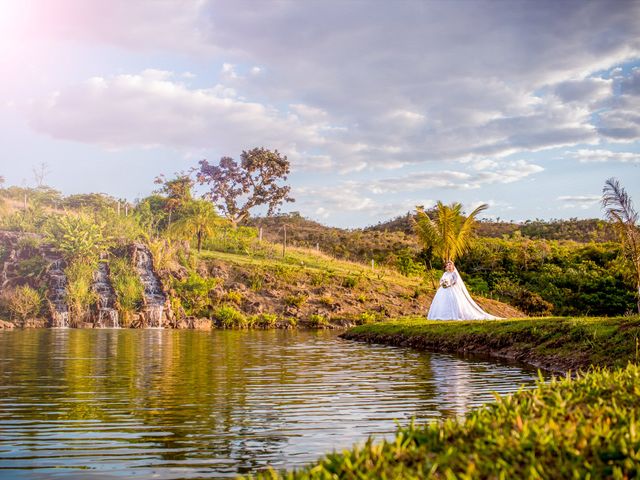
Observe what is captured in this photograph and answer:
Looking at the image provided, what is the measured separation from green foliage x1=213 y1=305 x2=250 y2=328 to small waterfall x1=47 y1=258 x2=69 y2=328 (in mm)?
9582

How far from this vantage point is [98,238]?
43.6 meters

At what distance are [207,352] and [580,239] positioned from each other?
63059 millimetres

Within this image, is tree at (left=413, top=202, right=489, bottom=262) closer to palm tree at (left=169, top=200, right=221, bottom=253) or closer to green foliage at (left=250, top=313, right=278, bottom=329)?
green foliage at (left=250, top=313, right=278, bottom=329)

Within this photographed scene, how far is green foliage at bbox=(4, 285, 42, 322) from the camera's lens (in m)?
37.5

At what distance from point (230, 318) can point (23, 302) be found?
12.9 meters

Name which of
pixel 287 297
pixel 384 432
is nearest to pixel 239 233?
pixel 287 297

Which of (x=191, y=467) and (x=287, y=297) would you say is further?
(x=287, y=297)

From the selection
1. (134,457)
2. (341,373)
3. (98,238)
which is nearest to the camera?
(134,457)

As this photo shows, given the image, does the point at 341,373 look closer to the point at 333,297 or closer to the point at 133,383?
the point at 133,383

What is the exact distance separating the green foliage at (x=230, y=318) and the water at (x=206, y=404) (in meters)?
19.4

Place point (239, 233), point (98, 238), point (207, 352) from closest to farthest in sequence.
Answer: point (207, 352), point (98, 238), point (239, 233)

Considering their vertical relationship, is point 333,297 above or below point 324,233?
below

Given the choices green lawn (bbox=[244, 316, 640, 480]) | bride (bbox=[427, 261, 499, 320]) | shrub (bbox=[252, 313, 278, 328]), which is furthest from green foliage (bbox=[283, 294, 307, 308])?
green lawn (bbox=[244, 316, 640, 480])

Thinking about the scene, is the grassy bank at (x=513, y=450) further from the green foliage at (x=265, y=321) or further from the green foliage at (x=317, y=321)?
the green foliage at (x=317, y=321)
